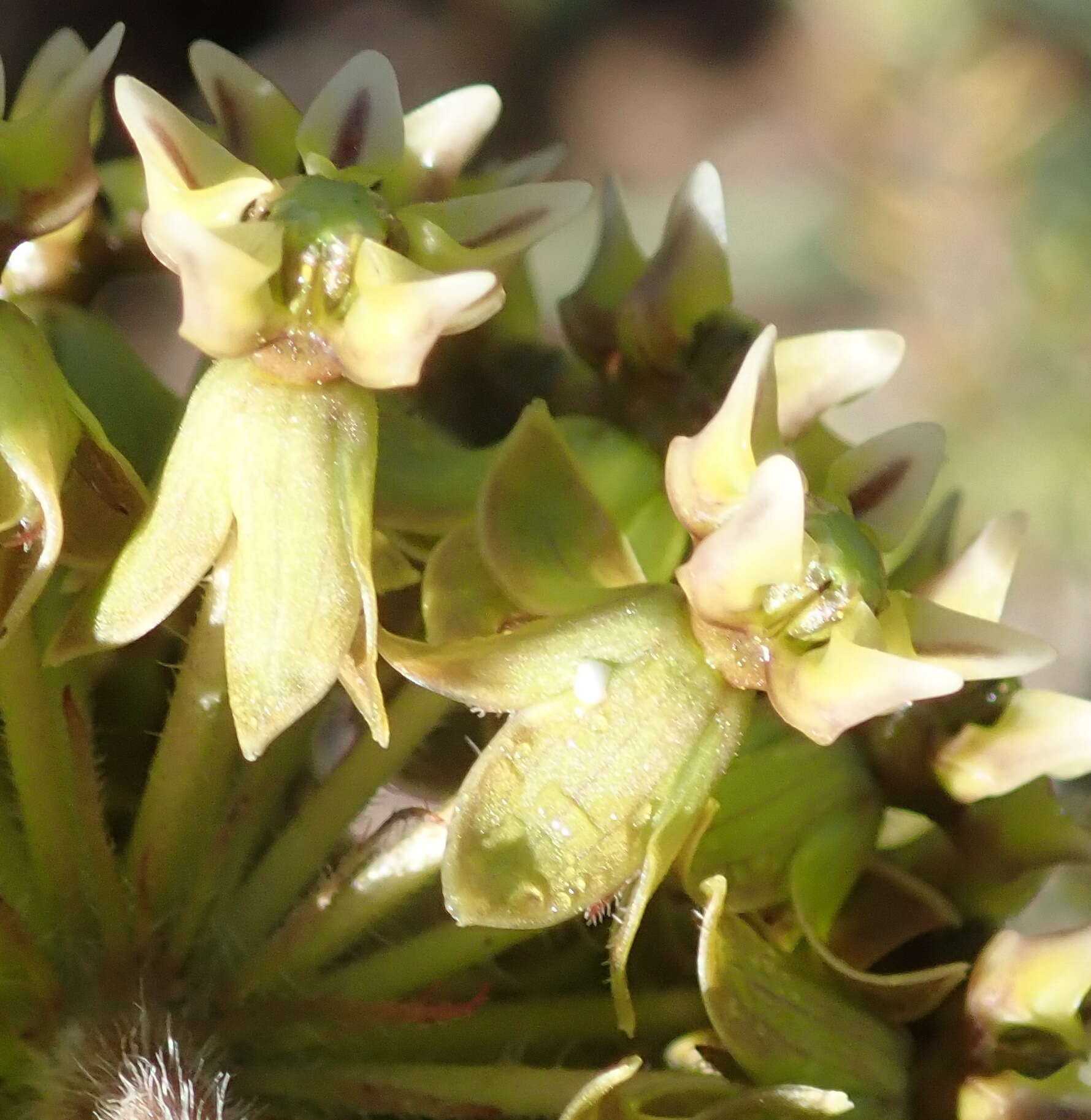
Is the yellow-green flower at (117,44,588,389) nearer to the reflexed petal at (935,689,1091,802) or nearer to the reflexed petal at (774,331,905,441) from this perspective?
the reflexed petal at (774,331,905,441)

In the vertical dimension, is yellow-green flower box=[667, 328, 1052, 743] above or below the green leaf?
above

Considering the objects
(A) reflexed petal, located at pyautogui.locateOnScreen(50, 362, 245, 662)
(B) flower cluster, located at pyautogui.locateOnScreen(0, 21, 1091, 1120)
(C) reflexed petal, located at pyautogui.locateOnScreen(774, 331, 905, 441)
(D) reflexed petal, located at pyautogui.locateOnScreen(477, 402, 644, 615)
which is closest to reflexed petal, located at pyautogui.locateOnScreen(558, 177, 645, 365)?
(B) flower cluster, located at pyautogui.locateOnScreen(0, 21, 1091, 1120)

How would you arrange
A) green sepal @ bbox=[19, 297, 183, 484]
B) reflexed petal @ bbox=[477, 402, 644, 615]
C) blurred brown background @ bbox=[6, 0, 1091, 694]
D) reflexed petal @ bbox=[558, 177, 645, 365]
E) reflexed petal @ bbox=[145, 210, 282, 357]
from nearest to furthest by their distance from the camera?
reflexed petal @ bbox=[145, 210, 282, 357], reflexed petal @ bbox=[477, 402, 644, 615], green sepal @ bbox=[19, 297, 183, 484], reflexed petal @ bbox=[558, 177, 645, 365], blurred brown background @ bbox=[6, 0, 1091, 694]

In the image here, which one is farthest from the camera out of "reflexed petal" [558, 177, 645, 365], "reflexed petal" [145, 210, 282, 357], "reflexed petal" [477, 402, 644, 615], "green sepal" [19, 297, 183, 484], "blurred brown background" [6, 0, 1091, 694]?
"blurred brown background" [6, 0, 1091, 694]

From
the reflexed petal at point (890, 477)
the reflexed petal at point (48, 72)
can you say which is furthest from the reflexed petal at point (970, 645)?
the reflexed petal at point (48, 72)

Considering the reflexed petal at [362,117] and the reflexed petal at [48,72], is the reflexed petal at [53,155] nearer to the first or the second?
the reflexed petal at [48,72]
